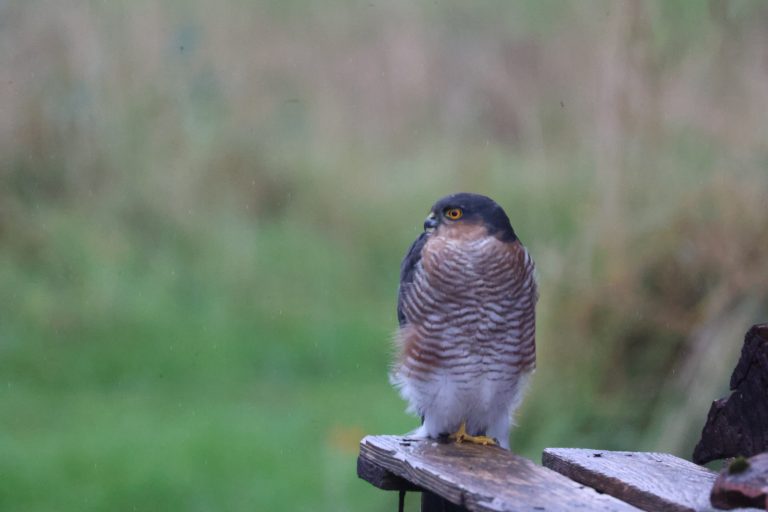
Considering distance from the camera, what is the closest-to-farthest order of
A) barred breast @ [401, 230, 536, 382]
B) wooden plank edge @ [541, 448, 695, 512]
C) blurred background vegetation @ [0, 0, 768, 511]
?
wooden plank edge @ [541, 448, 695, 512] < barred breast @ [401, 230, 536, 382] < blurred background vegetation @ [0, 0, 768, 511]

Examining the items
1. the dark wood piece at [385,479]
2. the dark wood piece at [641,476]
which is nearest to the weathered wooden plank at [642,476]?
the dark wood piece at [641,476]

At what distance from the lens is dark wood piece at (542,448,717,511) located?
1.75 metres

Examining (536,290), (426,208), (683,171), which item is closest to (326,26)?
(426,208)

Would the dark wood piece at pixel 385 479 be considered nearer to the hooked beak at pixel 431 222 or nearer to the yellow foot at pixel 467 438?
the yellow foot at pixel 467 438

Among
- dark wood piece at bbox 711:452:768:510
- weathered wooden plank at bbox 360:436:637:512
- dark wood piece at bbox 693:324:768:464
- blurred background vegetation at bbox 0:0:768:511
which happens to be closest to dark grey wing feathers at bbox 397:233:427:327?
weathered wooden plank at bbox 360:436:637:512

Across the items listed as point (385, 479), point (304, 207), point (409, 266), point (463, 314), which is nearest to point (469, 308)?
point (463, 314)

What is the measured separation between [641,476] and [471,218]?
82 centimetres

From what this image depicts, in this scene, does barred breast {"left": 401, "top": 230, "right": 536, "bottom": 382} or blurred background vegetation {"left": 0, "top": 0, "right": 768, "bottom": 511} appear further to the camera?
blurred background vegetation {"left": 0, "top": 0, "right": 768, "bottom": 511}

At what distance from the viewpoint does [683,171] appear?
392 centimetres

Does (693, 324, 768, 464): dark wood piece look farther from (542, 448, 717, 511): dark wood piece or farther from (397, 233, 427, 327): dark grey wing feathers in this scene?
(397, 233, 427, 327): dark grey wing feathers

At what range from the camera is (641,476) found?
1896mm

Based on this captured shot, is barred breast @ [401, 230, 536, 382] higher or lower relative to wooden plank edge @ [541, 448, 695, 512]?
higher

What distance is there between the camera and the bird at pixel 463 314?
8.34 ft

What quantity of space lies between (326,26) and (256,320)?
3.54 ft
